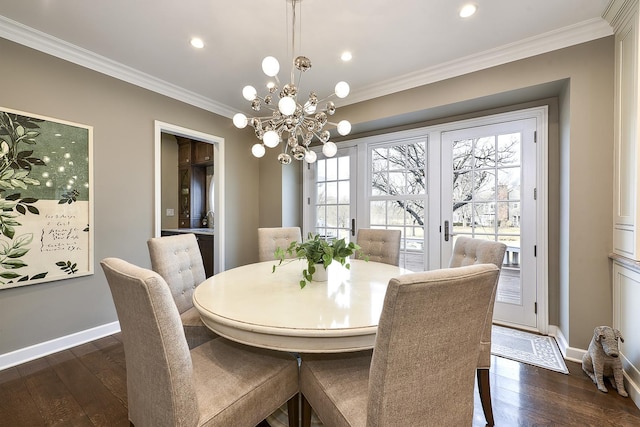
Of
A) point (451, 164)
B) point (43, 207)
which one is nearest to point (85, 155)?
point (43, 207)

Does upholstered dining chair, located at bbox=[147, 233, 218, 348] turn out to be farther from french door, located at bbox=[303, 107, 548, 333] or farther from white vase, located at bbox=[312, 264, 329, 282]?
french door, located at bbox=[303, 107, 548, 333]

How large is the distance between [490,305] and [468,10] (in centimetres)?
192

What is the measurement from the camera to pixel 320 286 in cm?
162

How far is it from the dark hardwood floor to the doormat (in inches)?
3.3

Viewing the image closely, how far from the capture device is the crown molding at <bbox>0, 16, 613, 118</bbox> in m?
2.06

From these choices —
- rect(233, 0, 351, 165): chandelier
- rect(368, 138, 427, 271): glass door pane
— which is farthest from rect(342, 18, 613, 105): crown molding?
rect(233, 0, 351, 165): chandelier

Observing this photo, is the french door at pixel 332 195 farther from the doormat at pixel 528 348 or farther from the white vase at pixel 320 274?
the white vase at pixel 320 274

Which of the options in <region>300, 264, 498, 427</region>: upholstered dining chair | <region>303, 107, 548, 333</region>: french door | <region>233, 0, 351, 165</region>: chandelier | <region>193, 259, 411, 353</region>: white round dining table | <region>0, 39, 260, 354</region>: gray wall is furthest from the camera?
<region>303, 107, 548, 333</region>: french door

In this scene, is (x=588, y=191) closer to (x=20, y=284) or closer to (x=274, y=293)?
(x=274, y=293)

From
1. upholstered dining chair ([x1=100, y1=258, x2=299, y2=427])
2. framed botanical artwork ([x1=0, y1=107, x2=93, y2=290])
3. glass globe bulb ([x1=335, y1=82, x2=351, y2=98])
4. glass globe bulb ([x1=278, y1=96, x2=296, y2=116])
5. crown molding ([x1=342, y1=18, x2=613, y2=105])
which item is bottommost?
upholstered dining chair ([x1=100, y1=258, x2=299, y2=427])

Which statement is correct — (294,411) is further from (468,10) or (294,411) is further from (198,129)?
(198,129)

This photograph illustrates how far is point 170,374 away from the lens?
2.90 feet

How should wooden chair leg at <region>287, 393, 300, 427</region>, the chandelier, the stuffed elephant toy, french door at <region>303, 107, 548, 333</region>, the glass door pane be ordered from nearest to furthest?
wooden chair leg at <region>287, 393, 300, 427</region> → the chandelier → the stuffed elephant toy → french door at <region>303, 107, 548, 333</region> → the glass door pane

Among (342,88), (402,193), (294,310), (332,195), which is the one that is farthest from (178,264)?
(402,193)
